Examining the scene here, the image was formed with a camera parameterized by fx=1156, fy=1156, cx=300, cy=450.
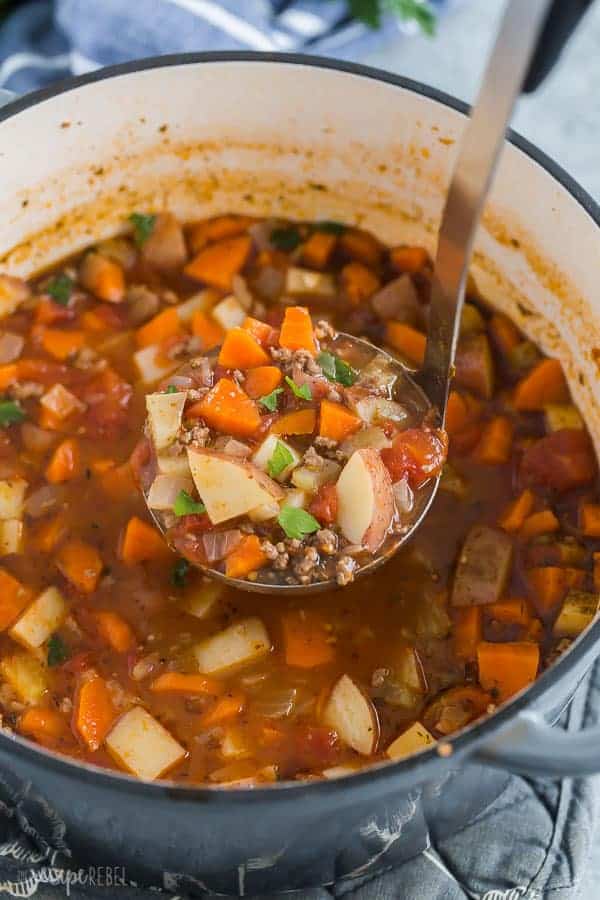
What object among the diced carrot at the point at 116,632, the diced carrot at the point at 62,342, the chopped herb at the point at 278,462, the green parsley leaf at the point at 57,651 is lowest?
the green parsley leaf at the point at 57,651

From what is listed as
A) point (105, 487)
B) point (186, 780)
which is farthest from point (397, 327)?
point (186, 780)

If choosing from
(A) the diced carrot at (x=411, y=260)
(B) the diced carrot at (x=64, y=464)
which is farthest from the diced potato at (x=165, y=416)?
(A) the diced carrot at (x=411, y=260)

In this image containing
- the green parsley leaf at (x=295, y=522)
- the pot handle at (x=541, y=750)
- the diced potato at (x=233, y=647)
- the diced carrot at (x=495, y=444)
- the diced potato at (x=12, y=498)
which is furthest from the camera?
the diced carrot at (x=495, y=444)

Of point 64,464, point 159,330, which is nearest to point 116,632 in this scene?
point 64,464

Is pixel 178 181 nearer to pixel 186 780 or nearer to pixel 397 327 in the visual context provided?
pixel 397 327

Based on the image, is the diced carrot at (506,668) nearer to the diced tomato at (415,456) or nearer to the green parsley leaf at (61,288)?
the diced tomato at (415,456)

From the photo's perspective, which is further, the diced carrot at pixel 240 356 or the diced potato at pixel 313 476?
the diced carrot at pixel 240 356

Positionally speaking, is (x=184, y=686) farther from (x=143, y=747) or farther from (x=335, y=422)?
(x=335, y=422)
